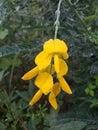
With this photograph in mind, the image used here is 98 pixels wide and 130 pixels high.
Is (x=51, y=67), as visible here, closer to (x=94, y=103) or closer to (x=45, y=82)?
(x=45, y=82)

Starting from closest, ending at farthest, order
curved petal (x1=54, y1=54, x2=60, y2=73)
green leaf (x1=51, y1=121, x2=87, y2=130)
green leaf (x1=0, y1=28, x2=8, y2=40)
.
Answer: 1. curved petal (x1=54, y1=54, x2=60, y2=73)
2. green leaf (x1=51, y1=121, x2=87, y2=130)
3. green leaf (x1=0, y1=28, x2=8, y2=40)

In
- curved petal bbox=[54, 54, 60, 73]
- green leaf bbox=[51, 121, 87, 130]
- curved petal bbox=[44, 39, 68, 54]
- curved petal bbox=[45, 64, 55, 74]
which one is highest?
curved petal bbox=[44, 39, 68, 54]

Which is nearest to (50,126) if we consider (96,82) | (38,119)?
(38,119)

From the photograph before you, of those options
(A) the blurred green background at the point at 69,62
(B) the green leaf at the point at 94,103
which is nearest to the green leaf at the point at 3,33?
(A) the blurred green background at the point at 69,62

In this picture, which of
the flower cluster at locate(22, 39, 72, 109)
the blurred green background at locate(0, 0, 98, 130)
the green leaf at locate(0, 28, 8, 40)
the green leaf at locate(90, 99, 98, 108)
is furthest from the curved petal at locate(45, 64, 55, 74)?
the green leaf at locate(0, 28, 8, 40)

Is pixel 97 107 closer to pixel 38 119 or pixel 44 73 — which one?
pixel 38 119

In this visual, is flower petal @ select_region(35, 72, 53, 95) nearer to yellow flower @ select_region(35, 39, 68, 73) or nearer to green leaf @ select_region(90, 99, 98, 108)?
yellow flower @ select_region(35, 39, 68, 73)

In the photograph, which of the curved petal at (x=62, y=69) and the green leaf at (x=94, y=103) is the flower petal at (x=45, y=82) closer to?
the curved petal at (x=62, y=69)

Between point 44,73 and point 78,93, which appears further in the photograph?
point 78,93
